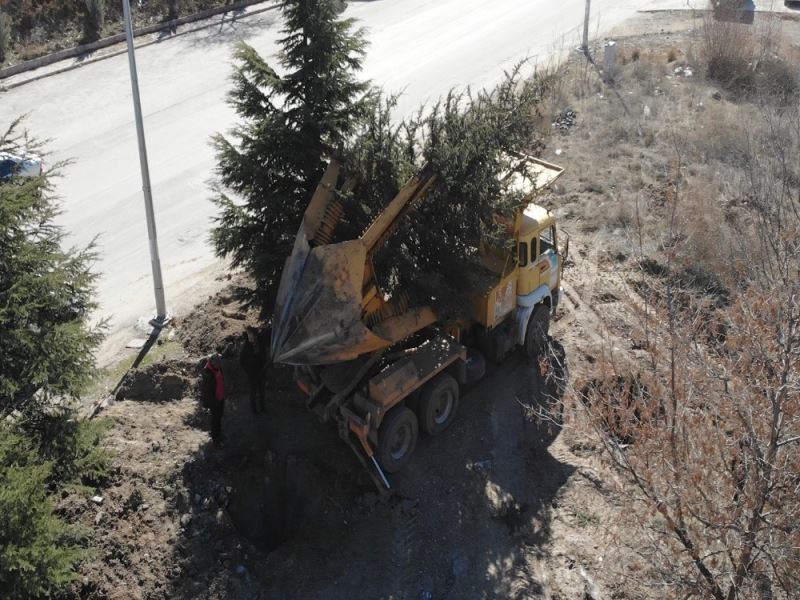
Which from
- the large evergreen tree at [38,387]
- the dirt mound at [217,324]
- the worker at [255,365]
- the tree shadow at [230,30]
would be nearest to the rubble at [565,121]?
the dirt mound at [217,324]

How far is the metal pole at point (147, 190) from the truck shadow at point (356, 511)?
2.76 metres

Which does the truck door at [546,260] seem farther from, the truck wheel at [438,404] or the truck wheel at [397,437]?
the truck wheel at [397,437]

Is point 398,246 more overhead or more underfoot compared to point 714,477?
more overhead

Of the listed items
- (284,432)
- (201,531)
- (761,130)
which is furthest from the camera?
(761,130)

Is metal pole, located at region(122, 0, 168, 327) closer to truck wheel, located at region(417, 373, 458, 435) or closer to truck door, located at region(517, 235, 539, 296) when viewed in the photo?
truck wheel, located at region(417, 373, 458, 435)

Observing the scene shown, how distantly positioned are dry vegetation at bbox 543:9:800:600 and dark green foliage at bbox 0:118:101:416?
5.76m

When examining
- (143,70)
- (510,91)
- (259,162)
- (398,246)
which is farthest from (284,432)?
(143,70)

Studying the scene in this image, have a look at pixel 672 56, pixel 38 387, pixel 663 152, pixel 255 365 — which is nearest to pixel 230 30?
pixel 672 56

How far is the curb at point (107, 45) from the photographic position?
2245 cm

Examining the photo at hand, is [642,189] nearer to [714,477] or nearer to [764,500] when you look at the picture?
[714,477]

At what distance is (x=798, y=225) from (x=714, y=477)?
709 cm

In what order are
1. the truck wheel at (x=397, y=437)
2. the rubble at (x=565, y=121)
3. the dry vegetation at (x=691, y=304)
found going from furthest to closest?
1. the rubble at (x=565, y=121)
2. the truck wheel at (x=397, y=437)
3. the dry vegetation at (x=691, y=304)

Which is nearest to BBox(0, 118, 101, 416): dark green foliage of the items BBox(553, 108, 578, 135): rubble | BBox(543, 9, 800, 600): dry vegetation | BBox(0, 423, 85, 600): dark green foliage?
BBox(0, 423, 85, 600): dark green foliage

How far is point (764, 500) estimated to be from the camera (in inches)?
248
